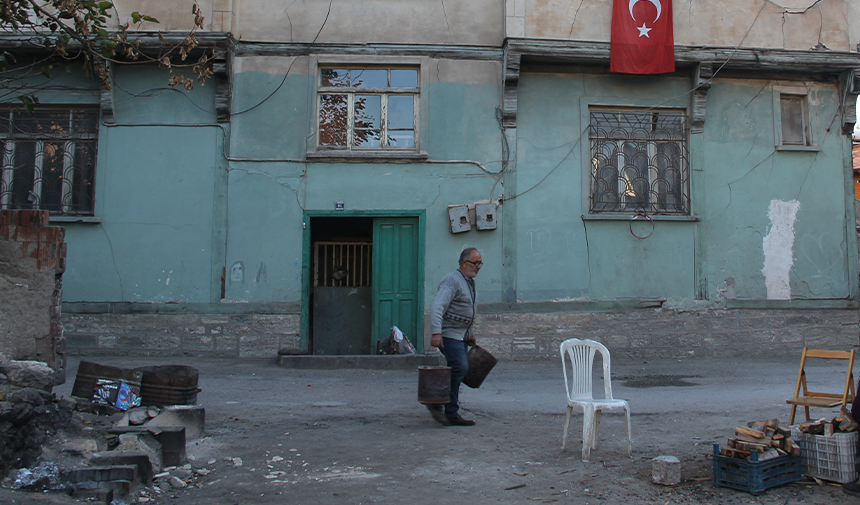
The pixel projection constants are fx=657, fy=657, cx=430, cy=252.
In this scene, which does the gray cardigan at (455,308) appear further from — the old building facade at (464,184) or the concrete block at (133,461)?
the old building facade at (464,184)

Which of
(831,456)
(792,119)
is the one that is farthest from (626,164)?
(831,456)

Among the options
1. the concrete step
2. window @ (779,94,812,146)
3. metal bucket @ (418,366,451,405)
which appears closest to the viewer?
metal bucket @ (418,366,451,405)

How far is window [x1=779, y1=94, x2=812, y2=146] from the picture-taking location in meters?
11.2

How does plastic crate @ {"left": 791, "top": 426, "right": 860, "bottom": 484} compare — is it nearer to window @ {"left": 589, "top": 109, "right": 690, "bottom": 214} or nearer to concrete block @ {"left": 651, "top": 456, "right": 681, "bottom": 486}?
concrete block @ {"left": 651, "top": 456, "right": 681, "bottom": 486}

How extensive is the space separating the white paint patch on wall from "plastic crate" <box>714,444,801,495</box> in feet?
24.7

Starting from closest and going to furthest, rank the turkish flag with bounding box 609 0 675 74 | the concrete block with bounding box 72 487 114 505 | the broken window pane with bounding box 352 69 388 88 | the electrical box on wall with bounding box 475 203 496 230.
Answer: the concrete block with bounding box 72 487 114 505 → the electrical box on wall with bounding box 475 203 496 230 → the turkish flag with bounding box 609 0 675 74 → the broken window pane with bounding box 352 69 388 88

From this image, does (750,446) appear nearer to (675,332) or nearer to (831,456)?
(831,456)

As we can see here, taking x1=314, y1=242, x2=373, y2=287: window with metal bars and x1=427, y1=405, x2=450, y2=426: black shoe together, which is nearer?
x1=427, y1=405, x2=450, y2=426: black shoe

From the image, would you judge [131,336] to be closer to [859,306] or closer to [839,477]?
[839,477]

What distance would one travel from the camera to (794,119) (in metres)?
11.3

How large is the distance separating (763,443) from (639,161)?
753cm

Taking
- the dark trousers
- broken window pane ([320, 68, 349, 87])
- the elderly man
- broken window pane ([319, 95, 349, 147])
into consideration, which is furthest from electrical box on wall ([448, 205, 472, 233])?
the dark trousers

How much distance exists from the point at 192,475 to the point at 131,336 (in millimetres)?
6536

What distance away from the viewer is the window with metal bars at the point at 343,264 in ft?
36.2
